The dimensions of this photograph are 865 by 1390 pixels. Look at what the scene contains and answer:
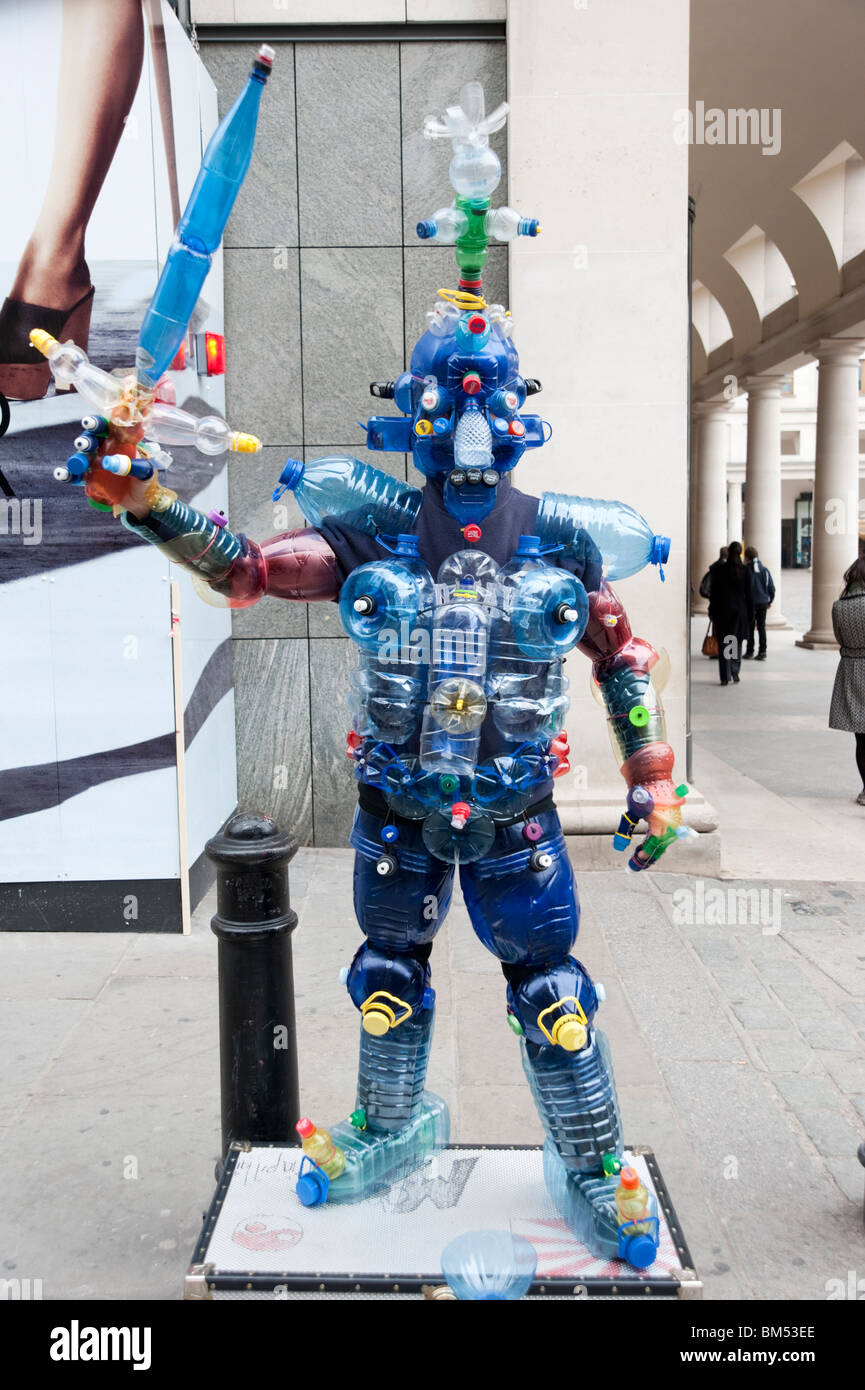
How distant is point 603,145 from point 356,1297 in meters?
5.65

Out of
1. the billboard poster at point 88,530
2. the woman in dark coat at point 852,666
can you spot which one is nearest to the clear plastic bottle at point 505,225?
the billboard poster at point 88,530

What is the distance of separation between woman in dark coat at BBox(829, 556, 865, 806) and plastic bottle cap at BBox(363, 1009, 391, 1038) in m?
5.84

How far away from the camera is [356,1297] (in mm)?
2615

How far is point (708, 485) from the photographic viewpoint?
22.7 meters

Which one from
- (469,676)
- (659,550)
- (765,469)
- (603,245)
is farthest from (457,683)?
(765,469)

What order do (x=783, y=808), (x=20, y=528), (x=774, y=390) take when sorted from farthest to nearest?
(x=774, y=390) → (x=783, y=808) → (x=20, y=528)

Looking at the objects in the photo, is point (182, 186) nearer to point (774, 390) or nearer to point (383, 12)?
point (383, 12)

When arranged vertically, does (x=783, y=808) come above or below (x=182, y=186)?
below

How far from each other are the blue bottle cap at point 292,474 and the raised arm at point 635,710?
Result: 0.81 m

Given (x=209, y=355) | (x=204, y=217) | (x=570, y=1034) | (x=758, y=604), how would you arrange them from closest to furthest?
Answer: (x=204, y=217)
(x=570, y=1034)
(x=209, y=355)
(x=758, y=604)

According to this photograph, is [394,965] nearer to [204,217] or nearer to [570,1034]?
[570,1034]

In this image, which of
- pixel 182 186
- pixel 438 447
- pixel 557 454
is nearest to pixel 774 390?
pixel 557 454

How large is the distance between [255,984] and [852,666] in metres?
5.88

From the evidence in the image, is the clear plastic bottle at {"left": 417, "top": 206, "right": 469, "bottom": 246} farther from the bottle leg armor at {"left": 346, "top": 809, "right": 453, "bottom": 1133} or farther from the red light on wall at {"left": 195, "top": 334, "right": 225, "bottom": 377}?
the red light on wall at {"left": 195, "top": 334, "right": 225, "bottom": 377}
